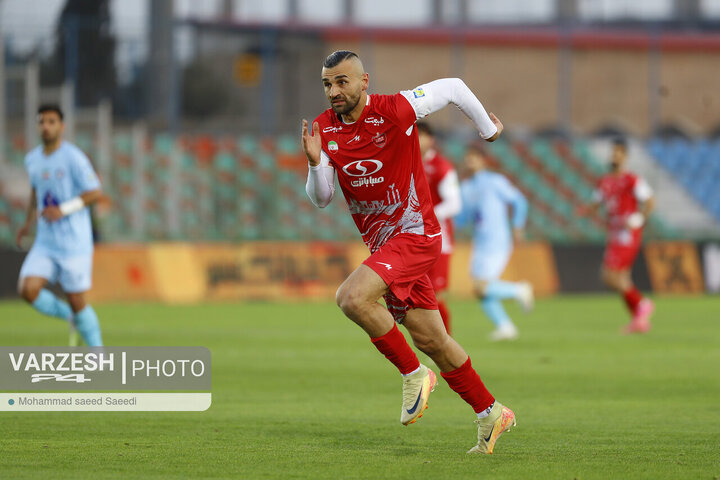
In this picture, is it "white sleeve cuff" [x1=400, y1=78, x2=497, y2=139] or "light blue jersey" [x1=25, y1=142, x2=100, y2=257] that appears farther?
"light blue jersey" [x1=25, y1=142, x2=100, y2=257]

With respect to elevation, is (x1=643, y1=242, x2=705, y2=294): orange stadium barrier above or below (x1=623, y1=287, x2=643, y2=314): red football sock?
below

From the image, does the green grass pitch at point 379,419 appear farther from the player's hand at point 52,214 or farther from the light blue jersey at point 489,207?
the player's hand at point 52,214

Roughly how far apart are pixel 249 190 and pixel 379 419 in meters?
18.7

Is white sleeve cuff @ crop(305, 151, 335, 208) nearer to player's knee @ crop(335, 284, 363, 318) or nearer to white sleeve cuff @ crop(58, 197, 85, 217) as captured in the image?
player's knee @ crop(335, 284, 363, 318)

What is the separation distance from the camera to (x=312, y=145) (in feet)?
22.7

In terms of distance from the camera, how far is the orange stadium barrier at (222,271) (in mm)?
22453

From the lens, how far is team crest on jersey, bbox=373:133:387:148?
7.25m

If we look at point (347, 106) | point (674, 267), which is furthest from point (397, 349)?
point (674, 267)

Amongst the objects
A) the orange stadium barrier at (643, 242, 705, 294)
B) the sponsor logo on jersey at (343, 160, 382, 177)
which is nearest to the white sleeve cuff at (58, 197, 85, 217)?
the sponsor logo on jersey at (343, 160, 382, 177)

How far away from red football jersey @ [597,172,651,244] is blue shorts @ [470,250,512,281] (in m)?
2.32

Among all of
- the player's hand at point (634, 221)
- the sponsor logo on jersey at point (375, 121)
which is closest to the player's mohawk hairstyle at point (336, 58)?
the sponsor logo on jersey at point (375, 121)

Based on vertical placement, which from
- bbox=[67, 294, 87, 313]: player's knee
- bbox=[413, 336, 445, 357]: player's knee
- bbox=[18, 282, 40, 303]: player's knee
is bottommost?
bbox=[67, 294, 87, 313]: player's knee

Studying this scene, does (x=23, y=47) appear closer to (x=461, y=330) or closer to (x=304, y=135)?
(x=461, y=330)

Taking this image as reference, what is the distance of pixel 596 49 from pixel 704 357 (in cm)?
2217
